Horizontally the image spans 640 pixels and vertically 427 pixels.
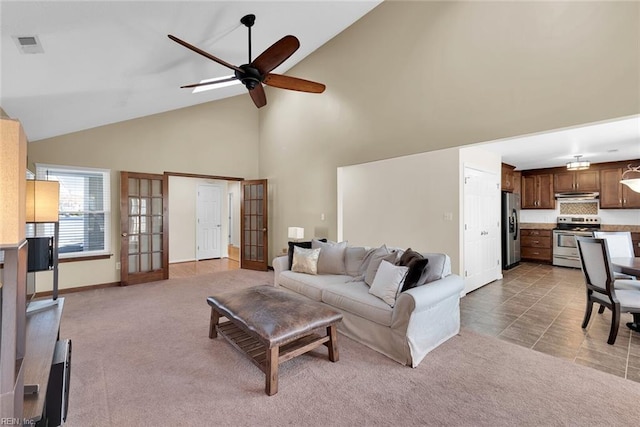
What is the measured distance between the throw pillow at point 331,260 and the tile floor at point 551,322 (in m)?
1.65

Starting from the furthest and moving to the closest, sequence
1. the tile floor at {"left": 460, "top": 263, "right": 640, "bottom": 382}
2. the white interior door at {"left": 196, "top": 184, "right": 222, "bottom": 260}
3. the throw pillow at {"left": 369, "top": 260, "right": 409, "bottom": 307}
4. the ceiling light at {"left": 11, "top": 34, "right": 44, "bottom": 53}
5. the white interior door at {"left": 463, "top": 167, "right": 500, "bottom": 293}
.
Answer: the white interior door at {"left": 196, "top": 184, "right": 222, "bottom": 260} < the white interior door at {"left": 463, "top": 167, "right": 500, "bottom": 293} < the throw pillow at {"left": 369, "top": 260, "right": 409, "bottom": 307} < the tile floor at {"left": 460, "top": 263, "right": 640, "bottom": 382} < the ceiling light at {"left": 11, "top": 34, "right": 44, "bottom": 53}

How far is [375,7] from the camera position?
15.6 feet

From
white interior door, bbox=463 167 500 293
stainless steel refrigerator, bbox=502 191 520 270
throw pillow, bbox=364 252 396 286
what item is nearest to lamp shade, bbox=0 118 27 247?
throw pillow, bbox=364 252 396 286

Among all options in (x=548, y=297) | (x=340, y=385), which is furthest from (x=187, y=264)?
(x=548, y=297)

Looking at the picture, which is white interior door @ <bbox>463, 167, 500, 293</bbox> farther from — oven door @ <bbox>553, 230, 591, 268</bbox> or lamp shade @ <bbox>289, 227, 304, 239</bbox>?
lamp shade @ <bbox>289, 227, 304, 239</bbox>

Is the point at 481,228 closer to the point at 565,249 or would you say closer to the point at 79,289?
the point at 565,249

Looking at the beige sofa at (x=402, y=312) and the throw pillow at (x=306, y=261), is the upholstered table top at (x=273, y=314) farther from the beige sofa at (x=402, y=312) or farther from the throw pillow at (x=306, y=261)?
the throw pillow at (x=306, y=261)

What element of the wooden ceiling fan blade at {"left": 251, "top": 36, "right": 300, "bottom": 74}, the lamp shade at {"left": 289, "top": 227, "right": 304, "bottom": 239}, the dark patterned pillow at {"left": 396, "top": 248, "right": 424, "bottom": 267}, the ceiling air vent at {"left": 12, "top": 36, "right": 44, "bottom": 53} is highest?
the wooden ceiling fan blade at {"left": 251, "top": 36, "right": 300, "bottom": 74}

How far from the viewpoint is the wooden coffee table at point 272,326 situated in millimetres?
2096

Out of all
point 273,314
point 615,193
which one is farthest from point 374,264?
point 615,193

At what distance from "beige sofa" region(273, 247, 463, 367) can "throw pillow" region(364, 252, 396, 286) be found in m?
0.08

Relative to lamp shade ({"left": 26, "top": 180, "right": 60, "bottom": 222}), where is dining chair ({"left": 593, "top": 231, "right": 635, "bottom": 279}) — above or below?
below

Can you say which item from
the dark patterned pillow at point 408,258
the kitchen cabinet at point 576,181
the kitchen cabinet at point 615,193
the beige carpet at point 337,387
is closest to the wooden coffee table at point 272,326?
the beige carpet at point 337,387

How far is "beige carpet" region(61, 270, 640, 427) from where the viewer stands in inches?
72.4
